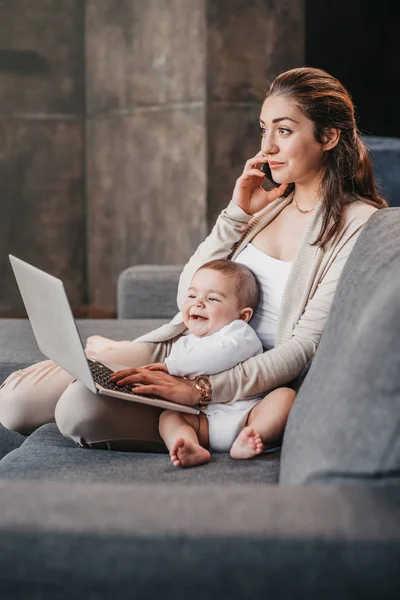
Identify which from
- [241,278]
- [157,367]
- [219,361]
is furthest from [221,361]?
[241,278]

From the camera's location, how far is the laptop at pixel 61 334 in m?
1.60

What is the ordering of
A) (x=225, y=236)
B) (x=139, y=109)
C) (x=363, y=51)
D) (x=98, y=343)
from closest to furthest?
(x=225, y=236), (x=98, y=343), (x=139, y=109), (x=363, y=51)

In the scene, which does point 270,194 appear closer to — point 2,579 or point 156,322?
point 156,322

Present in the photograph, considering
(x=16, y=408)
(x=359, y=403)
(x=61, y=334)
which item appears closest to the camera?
(x=359, y=403)

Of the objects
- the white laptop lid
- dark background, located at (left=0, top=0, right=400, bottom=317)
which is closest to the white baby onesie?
the white laptop lid

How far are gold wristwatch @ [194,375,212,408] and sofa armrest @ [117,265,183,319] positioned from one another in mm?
1522

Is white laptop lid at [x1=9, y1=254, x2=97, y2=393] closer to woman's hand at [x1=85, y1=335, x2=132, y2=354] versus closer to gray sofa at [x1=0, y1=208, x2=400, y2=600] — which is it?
gray sofa at [x1=0, y1=208, x2=400, y2=600]

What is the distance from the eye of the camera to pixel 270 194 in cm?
233

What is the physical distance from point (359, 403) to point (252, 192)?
3.96ft

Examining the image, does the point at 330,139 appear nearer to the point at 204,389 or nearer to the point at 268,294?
the point at 268,294

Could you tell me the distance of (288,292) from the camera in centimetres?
211

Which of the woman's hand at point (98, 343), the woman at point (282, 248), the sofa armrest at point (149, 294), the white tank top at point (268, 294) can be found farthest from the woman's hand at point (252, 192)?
the sofa armrest at point (149, 294)

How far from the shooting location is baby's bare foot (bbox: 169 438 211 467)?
5.67ft

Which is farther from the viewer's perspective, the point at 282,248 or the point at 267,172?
the point at 267,172
